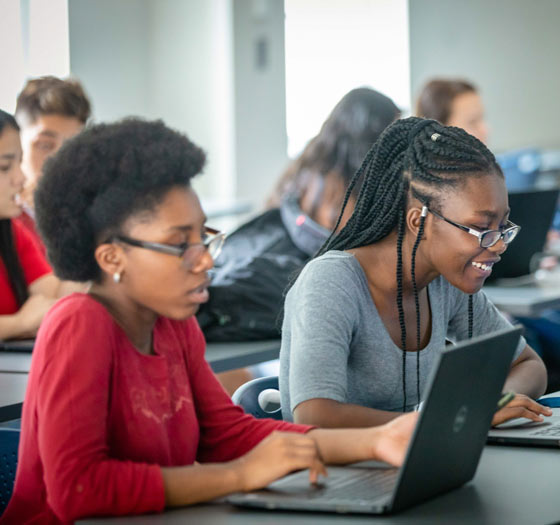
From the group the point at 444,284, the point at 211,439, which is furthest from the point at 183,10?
the point at 211,439

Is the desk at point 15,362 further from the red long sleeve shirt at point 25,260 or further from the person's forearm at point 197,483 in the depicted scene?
the person's forearm at point 197,483

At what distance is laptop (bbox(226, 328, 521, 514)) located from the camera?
1083mm

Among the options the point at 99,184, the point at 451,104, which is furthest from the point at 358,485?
the point at 451,104

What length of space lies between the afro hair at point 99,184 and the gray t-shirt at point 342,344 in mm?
380

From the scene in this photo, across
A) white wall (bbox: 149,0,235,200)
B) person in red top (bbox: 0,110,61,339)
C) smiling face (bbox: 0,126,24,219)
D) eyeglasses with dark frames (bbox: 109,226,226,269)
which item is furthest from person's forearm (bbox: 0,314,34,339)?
white wall (bbox: 149,0,235,200)

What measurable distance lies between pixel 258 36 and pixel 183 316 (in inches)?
215

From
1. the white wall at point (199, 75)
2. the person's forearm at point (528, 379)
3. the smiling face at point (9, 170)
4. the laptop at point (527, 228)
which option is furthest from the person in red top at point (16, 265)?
the white wall at point (199, 75)

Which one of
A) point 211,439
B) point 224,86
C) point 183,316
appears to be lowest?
point 211,439

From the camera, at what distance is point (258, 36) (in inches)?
258

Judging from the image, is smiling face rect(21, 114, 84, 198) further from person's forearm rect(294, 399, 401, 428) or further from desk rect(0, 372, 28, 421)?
person's forearm rect(294, 399, 401, 428)

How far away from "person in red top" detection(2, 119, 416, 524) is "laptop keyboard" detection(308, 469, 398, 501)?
2 centimetres

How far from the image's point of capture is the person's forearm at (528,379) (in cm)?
183

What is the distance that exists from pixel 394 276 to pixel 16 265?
52.9 inches

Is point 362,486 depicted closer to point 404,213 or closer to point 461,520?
point 461,520
